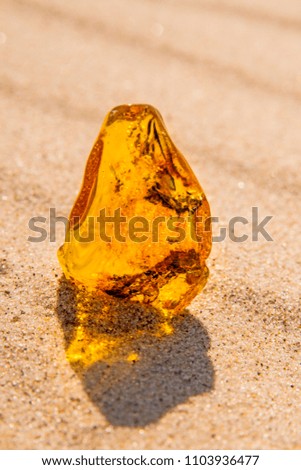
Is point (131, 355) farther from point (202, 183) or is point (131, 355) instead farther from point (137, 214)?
point (202, 183)

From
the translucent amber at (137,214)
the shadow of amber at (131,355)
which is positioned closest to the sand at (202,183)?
the shadow of amber at (131,355)

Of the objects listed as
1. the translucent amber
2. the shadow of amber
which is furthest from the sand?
the translucent amber

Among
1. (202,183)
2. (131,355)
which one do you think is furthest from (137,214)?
(202,183)

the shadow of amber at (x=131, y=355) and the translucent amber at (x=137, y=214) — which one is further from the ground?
the translucent amber at (x=137, y=214)

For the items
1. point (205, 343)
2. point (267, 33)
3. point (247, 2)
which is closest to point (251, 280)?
point (205, 343)

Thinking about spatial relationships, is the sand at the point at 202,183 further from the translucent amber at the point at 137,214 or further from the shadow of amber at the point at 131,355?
the translucent amber at the point at 137,214
